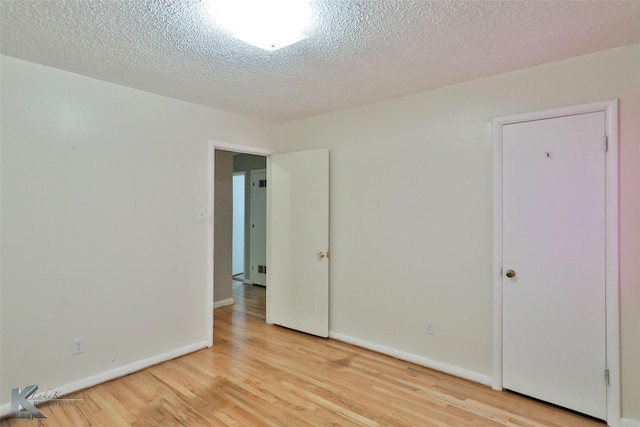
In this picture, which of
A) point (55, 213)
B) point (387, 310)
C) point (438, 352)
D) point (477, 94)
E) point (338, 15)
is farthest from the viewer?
point (387, 310)

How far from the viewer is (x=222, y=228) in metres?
4.99

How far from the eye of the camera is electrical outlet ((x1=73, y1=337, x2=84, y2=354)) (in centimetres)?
262

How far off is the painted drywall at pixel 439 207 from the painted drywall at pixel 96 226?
4.89 ft

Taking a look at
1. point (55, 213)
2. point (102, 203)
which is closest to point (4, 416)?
point (55, 213)

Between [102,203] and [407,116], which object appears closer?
[102,203]

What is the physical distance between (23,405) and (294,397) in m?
1.85

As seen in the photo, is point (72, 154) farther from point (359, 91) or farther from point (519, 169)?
point (519, 169)

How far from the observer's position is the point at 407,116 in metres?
3.15

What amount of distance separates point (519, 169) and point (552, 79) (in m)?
0.65

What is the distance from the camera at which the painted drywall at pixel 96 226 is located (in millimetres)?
2359

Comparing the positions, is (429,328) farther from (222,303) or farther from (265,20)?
(222,303)

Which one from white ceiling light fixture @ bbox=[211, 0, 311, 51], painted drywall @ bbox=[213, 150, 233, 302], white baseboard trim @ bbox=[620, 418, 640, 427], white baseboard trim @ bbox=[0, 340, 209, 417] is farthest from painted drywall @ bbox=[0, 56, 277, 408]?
white baseboard trim @ bbox=[620, 418, 640, 427]

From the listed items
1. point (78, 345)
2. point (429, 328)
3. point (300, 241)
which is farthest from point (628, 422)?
point (78, 345)

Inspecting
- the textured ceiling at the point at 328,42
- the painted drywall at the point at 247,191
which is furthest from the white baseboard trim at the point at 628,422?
the painted drywall at the point at 247,191
